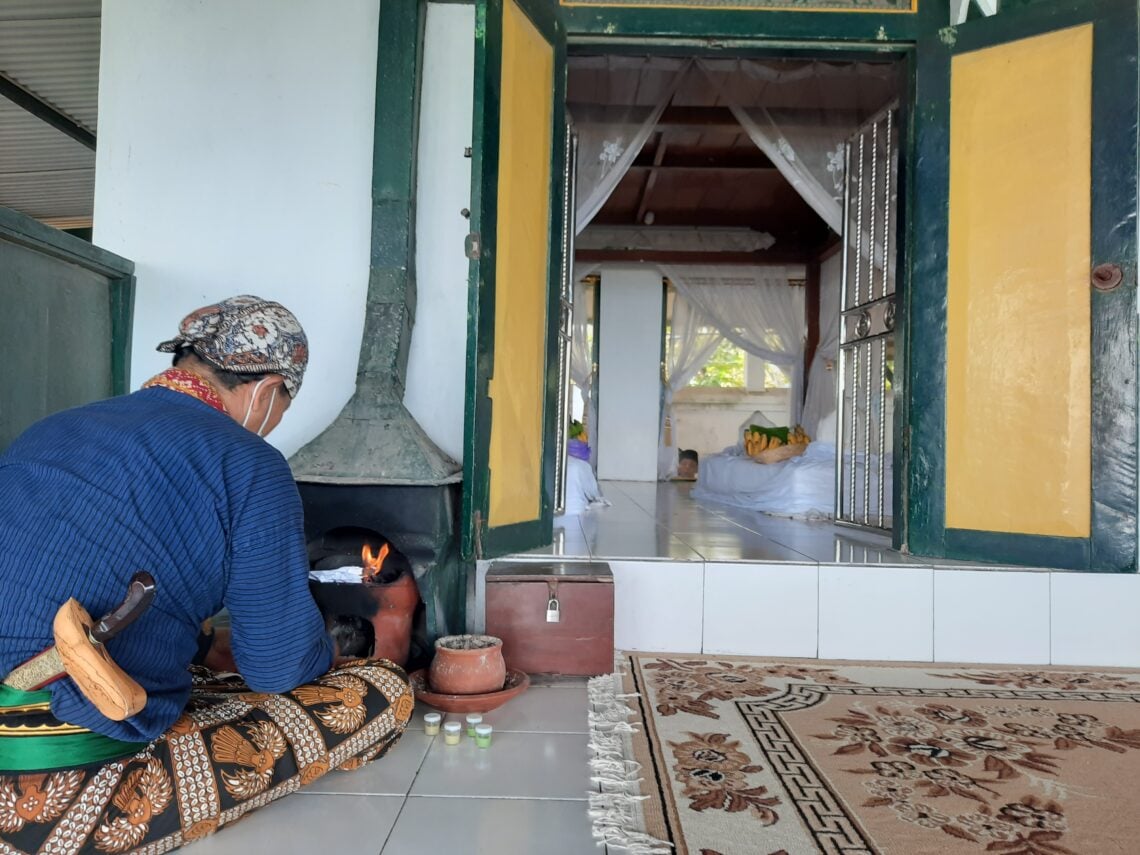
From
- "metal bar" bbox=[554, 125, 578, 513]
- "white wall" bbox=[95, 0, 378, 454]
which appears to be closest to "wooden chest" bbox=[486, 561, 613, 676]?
"white wall" bbox=[95, 0, 378, 454]

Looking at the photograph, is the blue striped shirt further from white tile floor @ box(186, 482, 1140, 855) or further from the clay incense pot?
the clay incense pot

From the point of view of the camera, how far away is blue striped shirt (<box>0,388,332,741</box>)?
3.90ft

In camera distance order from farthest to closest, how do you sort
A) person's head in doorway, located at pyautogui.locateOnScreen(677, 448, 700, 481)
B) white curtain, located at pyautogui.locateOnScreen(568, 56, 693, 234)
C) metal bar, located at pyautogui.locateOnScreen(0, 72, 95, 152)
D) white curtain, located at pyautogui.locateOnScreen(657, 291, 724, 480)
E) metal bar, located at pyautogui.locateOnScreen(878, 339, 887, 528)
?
person's head in doorway, located at pyautogui.locateOnScreen(677, 448, 700, 481) → white curtain, located at pyautogui.locateOnScreen(657, 291, 724, 480) → white curtain, located at pyautogui.locateOnScreen(568, 56, 693, 234) → metal bar, located at pyautogui.locateOnScreen(0, 72, 95, 152) → metal bar, located at pyautogui.locateOnScreen(878, 339, 887, 528)

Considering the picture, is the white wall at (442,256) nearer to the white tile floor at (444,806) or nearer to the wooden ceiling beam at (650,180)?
the white tile floor at (444,806)

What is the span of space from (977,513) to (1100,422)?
0.51 metres

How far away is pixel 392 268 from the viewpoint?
288cm

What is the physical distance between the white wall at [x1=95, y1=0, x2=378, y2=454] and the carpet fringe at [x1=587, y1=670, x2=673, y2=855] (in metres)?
1.59

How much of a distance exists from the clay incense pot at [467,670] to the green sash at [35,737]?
3.03 feet

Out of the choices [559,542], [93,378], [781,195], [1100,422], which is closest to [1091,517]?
[1100,422]

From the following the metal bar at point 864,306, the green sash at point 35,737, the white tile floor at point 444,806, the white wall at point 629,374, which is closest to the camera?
the green sash at point 35,737

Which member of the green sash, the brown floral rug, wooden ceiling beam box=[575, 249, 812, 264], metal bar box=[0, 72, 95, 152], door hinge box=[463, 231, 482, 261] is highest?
wooden ceiling beam box=[575, 249, 812, 264]

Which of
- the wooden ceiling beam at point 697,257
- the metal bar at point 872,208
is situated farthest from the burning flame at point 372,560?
the wooden ceiling beam at point 697,257

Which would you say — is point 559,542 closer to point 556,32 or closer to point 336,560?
point 336,560

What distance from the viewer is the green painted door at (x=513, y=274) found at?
2.46 meters
